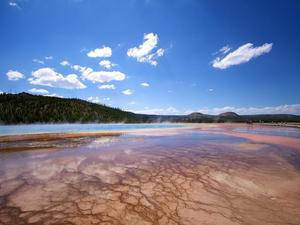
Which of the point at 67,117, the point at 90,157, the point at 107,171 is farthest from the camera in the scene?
the point at 67,117

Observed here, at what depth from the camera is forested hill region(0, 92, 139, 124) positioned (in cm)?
5022

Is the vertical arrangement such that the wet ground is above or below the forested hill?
below

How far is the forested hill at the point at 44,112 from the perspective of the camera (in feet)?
A: 165

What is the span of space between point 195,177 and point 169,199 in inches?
66.3

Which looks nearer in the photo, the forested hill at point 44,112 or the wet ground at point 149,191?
the wet ground at point 149,191

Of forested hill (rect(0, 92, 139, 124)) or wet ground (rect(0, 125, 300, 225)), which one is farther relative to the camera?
forested hill (rect(0, 92, 139, 124))

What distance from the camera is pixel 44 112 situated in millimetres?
55375

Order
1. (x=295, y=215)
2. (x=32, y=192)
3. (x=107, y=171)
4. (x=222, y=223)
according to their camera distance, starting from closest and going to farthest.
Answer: (x=222, y=223), (x=295, y=215), (x=32, y=192), (x=107, y=171)

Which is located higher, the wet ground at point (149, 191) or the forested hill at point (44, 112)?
the forested hill at point (44, 112)

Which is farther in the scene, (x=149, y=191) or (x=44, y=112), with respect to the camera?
(x=44, y=112)

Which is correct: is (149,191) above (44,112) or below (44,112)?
below

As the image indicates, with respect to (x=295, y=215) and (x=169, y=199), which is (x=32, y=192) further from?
(x=295, y=215)

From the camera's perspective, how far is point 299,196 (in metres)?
4.16

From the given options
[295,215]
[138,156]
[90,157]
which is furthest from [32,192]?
[295,215]
